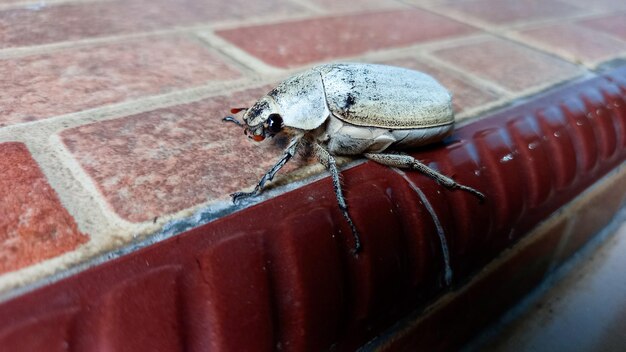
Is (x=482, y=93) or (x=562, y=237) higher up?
(x=482, y=93)

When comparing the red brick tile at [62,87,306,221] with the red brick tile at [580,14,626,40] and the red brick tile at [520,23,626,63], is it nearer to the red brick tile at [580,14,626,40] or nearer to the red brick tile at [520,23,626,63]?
the red brick tile at [520,23,626,63]

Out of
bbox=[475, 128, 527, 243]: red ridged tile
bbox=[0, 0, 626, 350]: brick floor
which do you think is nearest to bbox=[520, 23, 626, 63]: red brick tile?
bbox=[0, 0, 626, 350]: brick floor

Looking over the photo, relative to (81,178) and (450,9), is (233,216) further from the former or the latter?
(450,9)

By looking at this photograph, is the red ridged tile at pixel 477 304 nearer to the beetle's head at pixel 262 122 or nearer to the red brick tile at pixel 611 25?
the beetle's head at pixel 262 122

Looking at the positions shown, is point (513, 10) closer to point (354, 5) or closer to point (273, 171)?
point (354, 5)

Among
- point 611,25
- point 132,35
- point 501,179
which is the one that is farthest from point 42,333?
point 611,25

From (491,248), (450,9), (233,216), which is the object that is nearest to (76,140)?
(233,216)
